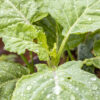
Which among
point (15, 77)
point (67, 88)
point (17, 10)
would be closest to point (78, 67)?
point (67, 88)

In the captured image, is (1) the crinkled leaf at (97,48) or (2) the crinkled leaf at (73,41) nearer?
(1) the crinkled leaf at (97,48)

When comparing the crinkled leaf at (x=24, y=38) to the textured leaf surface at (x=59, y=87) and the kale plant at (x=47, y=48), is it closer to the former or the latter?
the kale plant at (x=47, y=48)

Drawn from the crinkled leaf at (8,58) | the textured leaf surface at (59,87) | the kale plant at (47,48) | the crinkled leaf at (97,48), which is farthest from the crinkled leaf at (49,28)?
the crinkled leaf at (8,58)

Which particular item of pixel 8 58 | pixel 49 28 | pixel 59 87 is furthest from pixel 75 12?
pixel 8 58

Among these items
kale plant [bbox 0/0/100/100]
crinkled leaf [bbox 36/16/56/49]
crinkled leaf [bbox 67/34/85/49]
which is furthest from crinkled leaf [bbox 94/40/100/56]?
crinkled leaf [bbox 36/16/56/49]

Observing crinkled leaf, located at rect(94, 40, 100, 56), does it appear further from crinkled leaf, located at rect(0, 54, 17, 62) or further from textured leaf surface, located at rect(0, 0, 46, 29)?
crinkled leaf, located at rect(0, 54, 17, 62)

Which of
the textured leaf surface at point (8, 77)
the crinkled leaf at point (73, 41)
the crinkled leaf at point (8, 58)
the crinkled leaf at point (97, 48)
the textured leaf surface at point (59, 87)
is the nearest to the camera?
the textured leaf surface at point (59, 87)

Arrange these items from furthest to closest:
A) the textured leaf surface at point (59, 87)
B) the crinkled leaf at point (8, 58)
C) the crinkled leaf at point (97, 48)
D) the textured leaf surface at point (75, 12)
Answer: the crinkled leaf at point (8, 58) → the crinkled leaf at point (97, 48) → the textured leaf surface at point (75, 12) → the textured leaf surface at point (59, 87)
